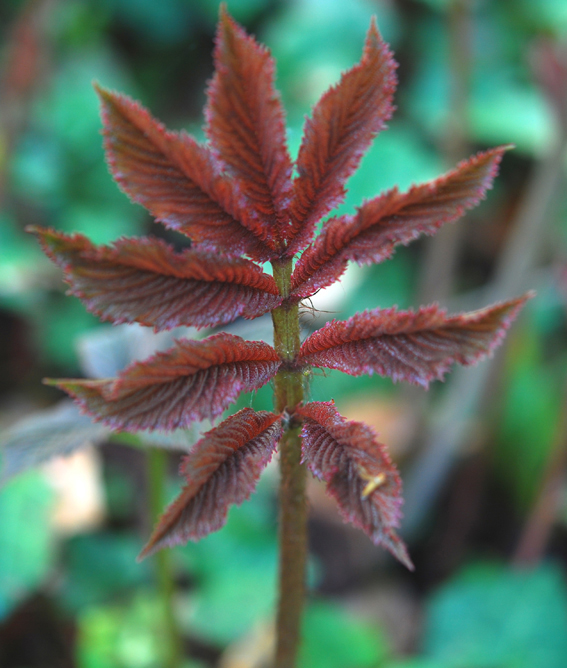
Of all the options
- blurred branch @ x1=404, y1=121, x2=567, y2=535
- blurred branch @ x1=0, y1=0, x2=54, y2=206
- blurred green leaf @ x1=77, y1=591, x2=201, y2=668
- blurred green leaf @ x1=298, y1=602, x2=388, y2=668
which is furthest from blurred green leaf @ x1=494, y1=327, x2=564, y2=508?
blurred branch @ x1=0, y1=0, x2=54, y2=206

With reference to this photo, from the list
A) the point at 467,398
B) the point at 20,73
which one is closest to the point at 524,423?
the point at 467,398

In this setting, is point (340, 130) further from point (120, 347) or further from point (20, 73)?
point (20, 73)

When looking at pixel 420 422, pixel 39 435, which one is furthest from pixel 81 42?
pixel 39 435

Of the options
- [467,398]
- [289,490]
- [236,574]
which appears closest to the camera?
[289,490]

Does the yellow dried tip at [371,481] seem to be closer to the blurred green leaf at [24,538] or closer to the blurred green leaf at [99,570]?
the blurred green leaf at [24,538]

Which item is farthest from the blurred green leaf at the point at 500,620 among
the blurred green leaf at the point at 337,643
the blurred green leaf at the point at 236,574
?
the blurred green leaf at the point at 236,574
